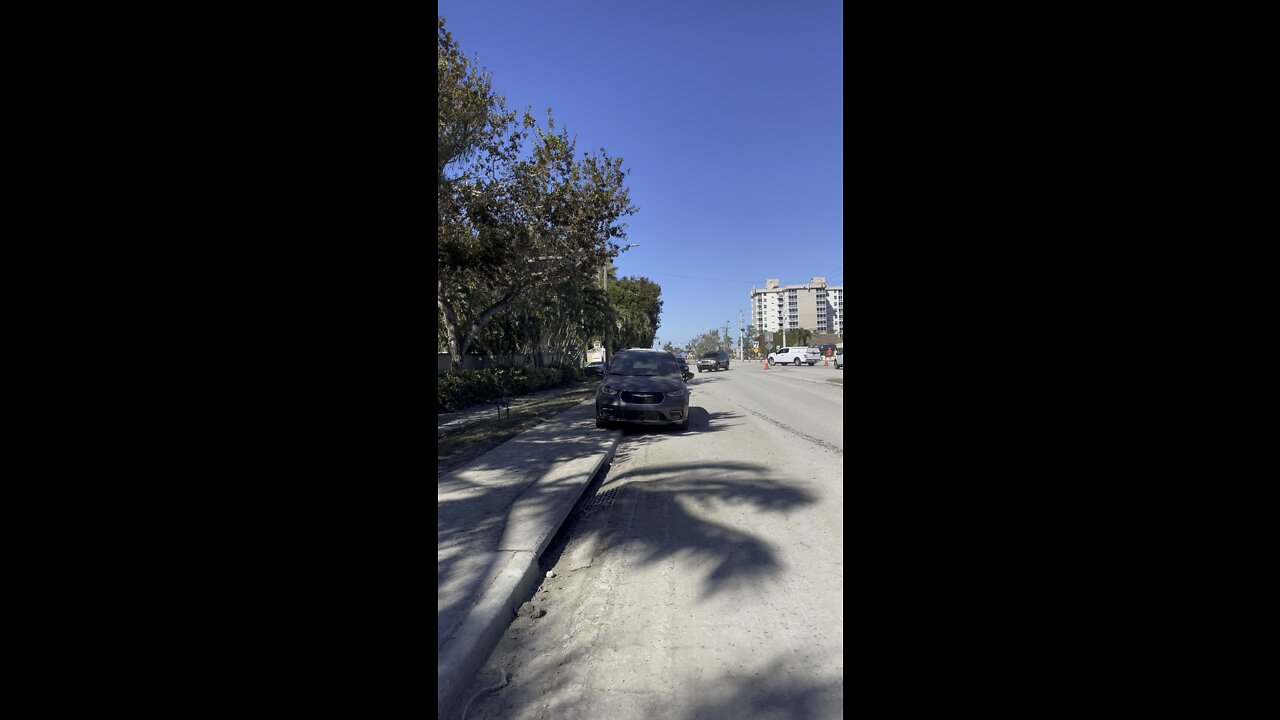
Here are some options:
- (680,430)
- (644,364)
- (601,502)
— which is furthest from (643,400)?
(601,502)

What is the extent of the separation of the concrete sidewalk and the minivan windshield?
9.00ft

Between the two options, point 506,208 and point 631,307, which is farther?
point 631,307

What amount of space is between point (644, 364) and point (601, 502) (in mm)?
5983

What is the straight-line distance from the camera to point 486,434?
981 cm

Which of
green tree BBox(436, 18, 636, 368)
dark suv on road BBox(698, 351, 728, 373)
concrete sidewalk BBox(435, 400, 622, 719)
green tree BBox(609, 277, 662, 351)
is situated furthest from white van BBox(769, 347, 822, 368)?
concrete sidewalk BBox(435, 400, 622, 719)

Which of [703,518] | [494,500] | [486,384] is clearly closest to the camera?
[703,518]

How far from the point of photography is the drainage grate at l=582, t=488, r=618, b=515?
5645 mm

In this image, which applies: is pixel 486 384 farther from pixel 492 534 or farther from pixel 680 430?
pixel 492 534

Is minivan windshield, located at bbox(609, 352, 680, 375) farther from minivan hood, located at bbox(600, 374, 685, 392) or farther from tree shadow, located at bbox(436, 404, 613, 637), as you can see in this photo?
tree shadow, located at bbox(436, 404, 613, 637)
